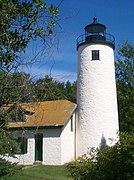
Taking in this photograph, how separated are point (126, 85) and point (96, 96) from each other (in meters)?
7.56

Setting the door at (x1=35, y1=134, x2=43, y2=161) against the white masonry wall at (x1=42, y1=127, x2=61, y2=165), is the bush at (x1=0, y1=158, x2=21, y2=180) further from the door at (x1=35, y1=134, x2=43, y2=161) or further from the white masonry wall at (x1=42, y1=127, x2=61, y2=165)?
the door at (x1=35, y1=134, x2=43, y2=161)

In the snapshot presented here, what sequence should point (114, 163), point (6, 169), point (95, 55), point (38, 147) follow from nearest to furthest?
1. point (114, 163)
2. point (6, 169)
3. point (38, 147)
4. point (95, 55)

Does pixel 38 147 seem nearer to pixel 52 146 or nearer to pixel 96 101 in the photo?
pixel 52 146

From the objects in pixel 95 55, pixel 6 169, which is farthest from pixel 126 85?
pixel 6 169

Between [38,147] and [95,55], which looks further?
[95,55]

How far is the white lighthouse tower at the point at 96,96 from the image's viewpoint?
966 inches

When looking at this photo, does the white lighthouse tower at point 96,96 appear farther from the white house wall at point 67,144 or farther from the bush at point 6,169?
the bush at point 6,169

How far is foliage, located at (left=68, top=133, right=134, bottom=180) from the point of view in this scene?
7951 millimetres

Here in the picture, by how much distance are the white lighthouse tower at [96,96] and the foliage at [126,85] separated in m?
4.55

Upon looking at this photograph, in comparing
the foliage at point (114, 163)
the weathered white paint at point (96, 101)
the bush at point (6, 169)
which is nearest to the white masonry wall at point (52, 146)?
the weathered white paint at point (96, 101)

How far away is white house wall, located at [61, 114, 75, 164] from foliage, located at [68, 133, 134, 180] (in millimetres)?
14466

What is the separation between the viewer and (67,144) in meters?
24.4

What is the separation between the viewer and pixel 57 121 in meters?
24.1

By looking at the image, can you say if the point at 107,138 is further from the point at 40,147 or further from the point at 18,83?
the point at 18,83
